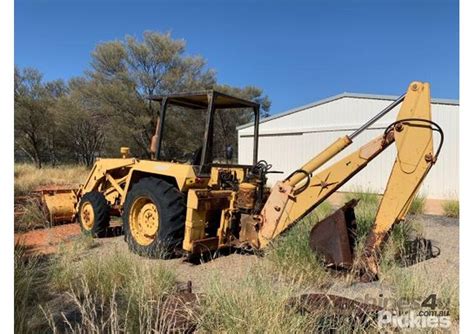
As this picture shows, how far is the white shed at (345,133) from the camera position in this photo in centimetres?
1413

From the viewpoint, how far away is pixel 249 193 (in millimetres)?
5336

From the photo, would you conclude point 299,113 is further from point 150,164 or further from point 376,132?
point 150,164

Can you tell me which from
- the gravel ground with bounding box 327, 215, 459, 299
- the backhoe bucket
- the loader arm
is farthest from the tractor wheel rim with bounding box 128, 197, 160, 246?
the backhoe bucket

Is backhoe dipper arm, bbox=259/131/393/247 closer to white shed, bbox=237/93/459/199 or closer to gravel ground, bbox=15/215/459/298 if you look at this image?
gravel ground, bbox=15/215/459/298

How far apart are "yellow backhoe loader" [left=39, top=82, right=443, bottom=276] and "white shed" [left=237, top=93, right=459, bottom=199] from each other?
9364 mm

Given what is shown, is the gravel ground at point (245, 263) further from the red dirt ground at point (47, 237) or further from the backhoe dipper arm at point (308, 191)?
the backhoe dipper arm at point (308, 191)

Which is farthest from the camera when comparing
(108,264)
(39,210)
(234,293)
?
(39,210)

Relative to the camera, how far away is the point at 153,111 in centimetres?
2291

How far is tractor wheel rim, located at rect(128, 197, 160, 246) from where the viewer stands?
573cm

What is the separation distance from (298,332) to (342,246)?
2.05 m

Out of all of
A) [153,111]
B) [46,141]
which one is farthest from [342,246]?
[46,141]

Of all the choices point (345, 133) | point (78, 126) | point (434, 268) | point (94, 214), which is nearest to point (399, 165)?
point (434, 268)

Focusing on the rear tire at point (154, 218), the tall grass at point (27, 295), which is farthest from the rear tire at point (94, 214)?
the tall grass at point (27, 295)
